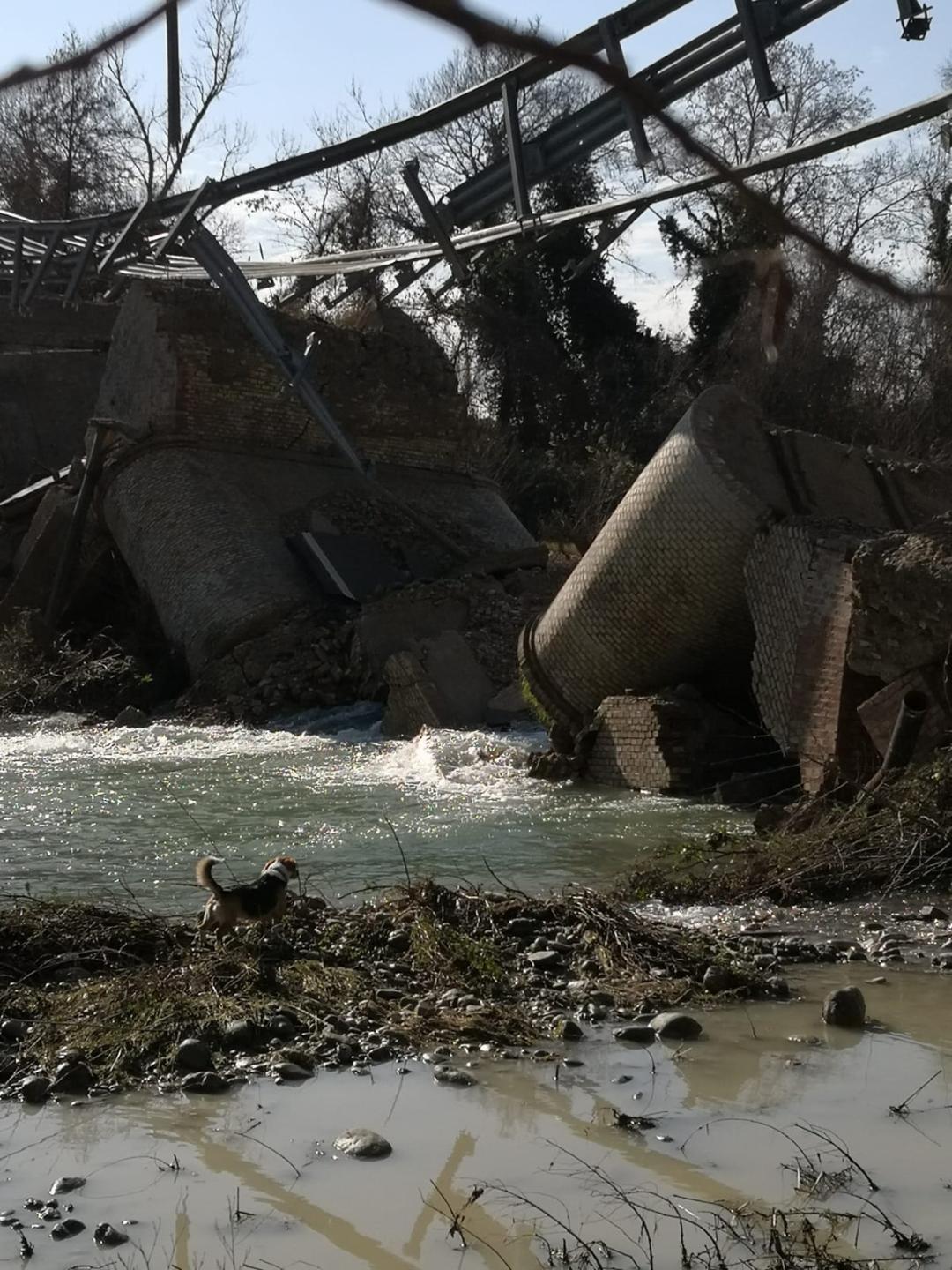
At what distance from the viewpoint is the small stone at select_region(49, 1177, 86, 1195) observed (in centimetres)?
318

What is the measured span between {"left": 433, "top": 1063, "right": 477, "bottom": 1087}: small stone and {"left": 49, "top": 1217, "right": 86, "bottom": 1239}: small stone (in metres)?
1.19

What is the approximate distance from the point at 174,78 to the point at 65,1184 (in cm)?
253

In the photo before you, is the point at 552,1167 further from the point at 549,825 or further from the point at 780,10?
the point at 549,825

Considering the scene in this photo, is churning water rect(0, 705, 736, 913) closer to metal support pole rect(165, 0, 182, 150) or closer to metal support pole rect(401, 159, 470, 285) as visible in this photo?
metal support pole rect(401, 159, 470, 285)

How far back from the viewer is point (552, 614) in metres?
11.1

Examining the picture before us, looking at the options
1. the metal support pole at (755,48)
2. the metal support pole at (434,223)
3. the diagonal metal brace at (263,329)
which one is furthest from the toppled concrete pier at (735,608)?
the diagonal metal brace at (263,329)

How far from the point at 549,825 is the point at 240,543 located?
30.1ft

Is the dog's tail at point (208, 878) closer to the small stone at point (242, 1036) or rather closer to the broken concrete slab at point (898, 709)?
the small stone at point (242, 1036)

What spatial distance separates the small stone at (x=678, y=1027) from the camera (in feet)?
14.2

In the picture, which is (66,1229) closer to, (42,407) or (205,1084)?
(205,1084)

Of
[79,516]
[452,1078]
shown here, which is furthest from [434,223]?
[79,516]

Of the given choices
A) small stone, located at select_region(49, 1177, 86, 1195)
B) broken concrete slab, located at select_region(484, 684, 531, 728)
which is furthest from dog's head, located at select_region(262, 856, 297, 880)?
broken concrete slab, located at select_region(484, 684, 531, 728)

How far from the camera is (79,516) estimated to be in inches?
722

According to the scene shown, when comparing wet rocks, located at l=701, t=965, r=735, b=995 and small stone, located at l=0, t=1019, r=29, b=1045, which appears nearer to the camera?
small stone, located at l=0, t=1019, r=29, b=1045
